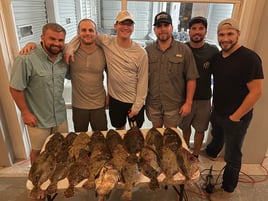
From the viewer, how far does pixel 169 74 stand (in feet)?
6.21

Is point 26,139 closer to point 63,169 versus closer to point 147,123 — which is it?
point 63,169

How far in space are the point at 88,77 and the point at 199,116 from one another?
117cm

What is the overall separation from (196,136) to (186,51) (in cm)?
97

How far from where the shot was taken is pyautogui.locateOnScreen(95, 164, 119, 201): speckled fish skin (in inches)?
48.9

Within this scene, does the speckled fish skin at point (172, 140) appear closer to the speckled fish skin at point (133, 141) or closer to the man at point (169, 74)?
the speckled fish skin at point (133, 141)

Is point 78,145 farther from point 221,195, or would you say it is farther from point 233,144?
point 221,195

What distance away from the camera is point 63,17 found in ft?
10.4

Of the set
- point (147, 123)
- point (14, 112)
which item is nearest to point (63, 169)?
point (14, 112)

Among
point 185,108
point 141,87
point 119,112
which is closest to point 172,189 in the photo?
point 185,108

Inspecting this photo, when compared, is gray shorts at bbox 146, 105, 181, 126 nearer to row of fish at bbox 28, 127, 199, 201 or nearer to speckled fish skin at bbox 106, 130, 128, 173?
row of fish at bbox 28, 127, 199, 201

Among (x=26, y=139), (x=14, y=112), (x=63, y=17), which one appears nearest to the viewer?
(x=14, y=112)

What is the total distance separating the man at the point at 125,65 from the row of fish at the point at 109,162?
352mm

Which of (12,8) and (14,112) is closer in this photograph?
(12,8)

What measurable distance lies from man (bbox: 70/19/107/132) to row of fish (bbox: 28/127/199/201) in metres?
0.34
